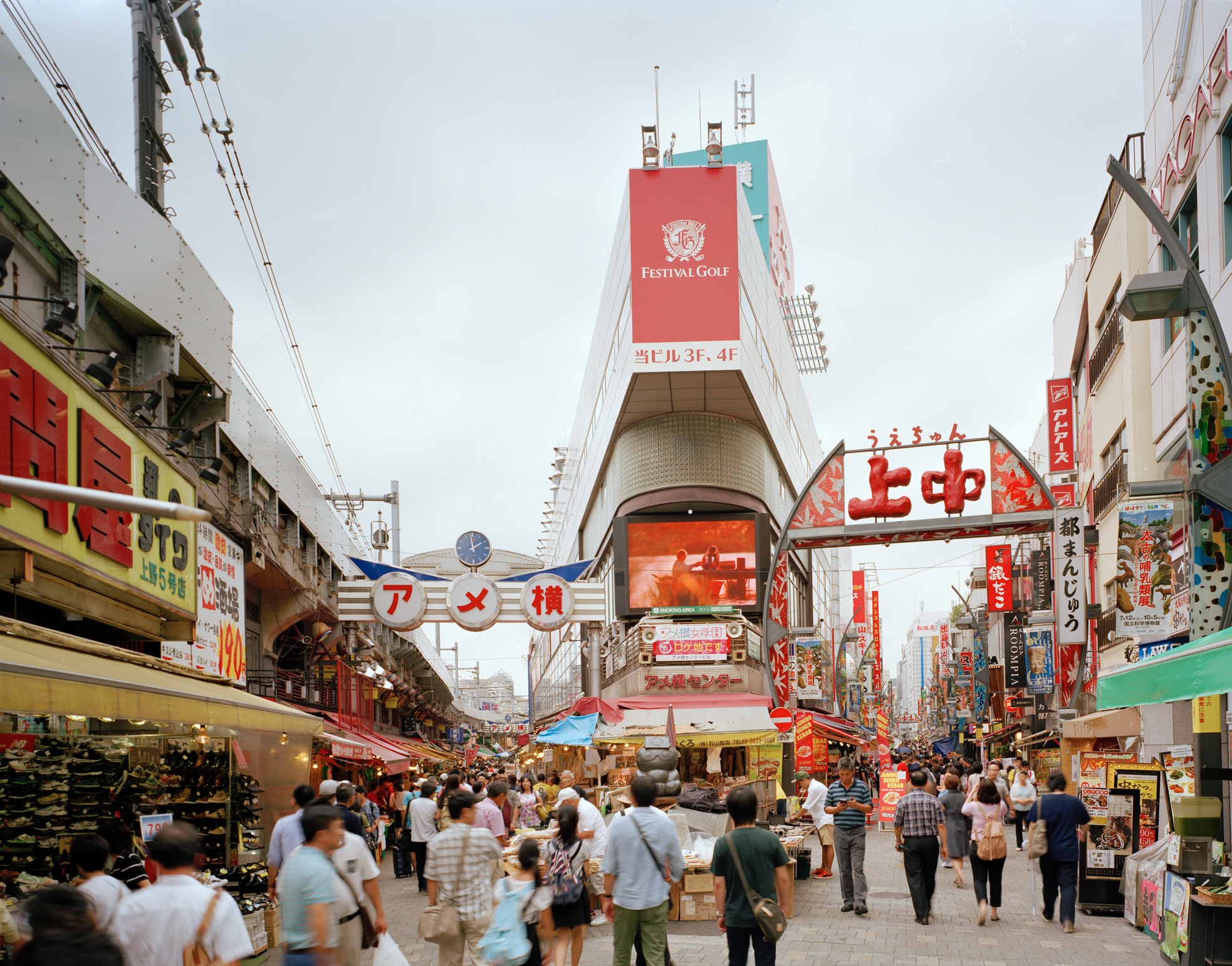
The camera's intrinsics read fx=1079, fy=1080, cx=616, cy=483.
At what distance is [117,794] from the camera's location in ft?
35.4

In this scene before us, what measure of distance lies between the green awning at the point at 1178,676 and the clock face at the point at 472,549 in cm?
1561

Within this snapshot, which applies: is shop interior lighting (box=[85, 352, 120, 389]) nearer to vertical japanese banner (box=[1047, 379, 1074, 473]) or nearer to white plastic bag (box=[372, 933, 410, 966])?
white plastic bag (box=[372, 933, 410, 966])

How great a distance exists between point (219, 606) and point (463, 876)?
8.64 meters

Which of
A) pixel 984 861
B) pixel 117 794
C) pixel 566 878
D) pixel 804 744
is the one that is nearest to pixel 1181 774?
pixel 984 861

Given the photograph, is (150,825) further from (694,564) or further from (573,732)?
(694,564)

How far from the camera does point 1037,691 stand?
30.3 metres

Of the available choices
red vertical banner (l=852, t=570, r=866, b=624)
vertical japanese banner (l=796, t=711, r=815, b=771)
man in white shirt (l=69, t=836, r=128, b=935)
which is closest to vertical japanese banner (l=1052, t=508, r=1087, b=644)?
vertical japanese banner (l=796, t=711, r=815, b=771)

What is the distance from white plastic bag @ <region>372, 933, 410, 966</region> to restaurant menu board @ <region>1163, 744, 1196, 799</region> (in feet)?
25.1

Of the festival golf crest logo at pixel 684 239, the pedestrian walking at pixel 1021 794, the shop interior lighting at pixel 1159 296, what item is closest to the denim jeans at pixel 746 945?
the shop interior lighting at pixel 1159 296

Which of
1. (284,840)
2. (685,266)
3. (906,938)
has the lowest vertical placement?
(906,938)

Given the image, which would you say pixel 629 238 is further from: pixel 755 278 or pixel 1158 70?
pixel 1158 70

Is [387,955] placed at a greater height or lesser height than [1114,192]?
lesser

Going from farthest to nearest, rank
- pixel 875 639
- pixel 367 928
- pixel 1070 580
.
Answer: pixel 875 639
pixel 1070 580
pixel 367 928

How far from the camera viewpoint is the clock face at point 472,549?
23.3 metres
